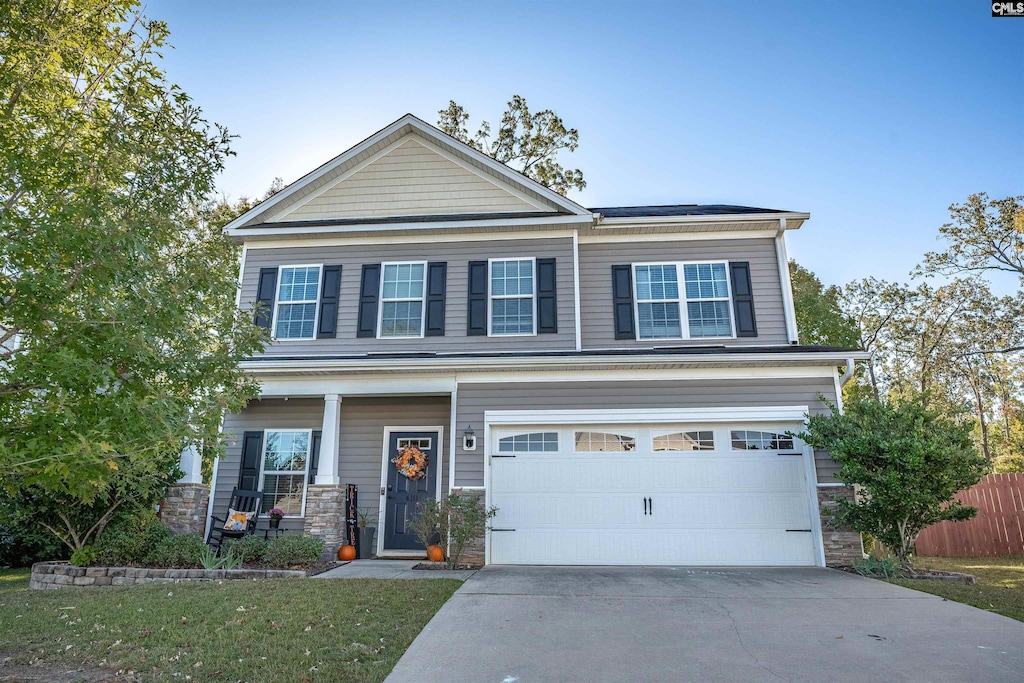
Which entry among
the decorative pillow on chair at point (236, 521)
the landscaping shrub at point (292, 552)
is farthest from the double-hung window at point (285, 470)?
the landscaping shrub at point (292, 552)

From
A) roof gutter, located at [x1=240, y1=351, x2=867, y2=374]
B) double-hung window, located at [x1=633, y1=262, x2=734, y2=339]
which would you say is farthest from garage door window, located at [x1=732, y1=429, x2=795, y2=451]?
double-hung window, located at [x1=633, y1=262, x2=734, y2=339]

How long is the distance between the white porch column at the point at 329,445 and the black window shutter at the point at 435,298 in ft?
6.91

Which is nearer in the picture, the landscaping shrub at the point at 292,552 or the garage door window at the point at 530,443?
the landscaping shrub at the point at 292,552

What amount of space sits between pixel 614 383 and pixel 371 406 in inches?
177

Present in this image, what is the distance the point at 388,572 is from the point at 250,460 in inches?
156

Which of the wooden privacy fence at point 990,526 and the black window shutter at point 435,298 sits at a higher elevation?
the black window shutter at point 435,298

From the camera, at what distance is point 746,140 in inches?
479

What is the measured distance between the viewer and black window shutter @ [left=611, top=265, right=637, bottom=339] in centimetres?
1087

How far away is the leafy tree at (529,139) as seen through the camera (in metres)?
20.3

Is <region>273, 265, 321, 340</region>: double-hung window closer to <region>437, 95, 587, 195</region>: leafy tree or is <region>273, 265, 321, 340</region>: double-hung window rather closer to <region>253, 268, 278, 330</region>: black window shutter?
<region>253, 268, 278, 330</region>: black window shutter

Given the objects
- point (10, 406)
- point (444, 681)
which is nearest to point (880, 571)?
point (444, 681)

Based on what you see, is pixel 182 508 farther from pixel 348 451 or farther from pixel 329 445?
pixel 348 451

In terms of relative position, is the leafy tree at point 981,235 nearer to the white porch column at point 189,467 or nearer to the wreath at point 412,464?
the wreath at point 412,464

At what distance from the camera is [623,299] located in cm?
1106
